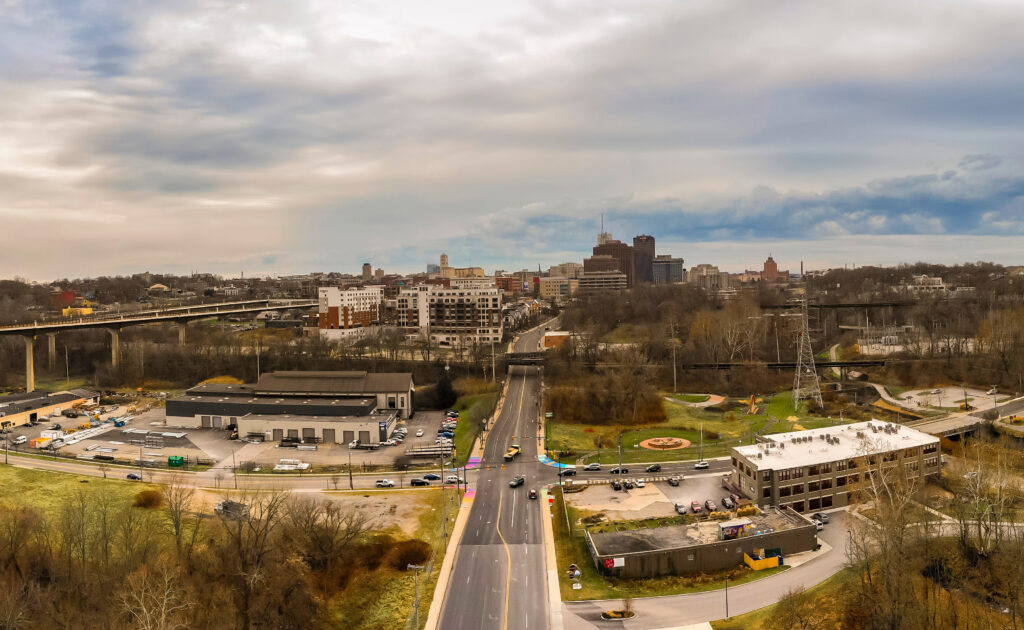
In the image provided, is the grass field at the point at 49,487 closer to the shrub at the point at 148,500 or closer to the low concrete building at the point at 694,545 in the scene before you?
the shrub at the point at 148,500

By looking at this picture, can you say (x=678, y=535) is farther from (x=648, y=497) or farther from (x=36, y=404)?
(x=36, y=404)

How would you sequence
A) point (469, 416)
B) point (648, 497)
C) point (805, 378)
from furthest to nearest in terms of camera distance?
point (805, 378), point (469, 416), point (648, 497)

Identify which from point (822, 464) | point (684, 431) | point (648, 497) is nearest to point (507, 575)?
point (648, 497)

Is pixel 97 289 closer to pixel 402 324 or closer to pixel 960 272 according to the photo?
pixel 402 324

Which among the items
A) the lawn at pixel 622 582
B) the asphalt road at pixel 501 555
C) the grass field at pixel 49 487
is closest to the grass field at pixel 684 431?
the asphalt road at pixel 501 555

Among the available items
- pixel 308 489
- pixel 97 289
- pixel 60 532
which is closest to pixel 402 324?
pixel 308 489

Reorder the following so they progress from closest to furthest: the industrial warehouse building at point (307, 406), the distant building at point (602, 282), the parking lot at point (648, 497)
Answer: the parking lot at point (648, 497)
the industrial warehouse building at point (307, 406)
the distant building at point (602, 282)

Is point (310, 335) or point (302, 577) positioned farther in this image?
point (310, 335)
